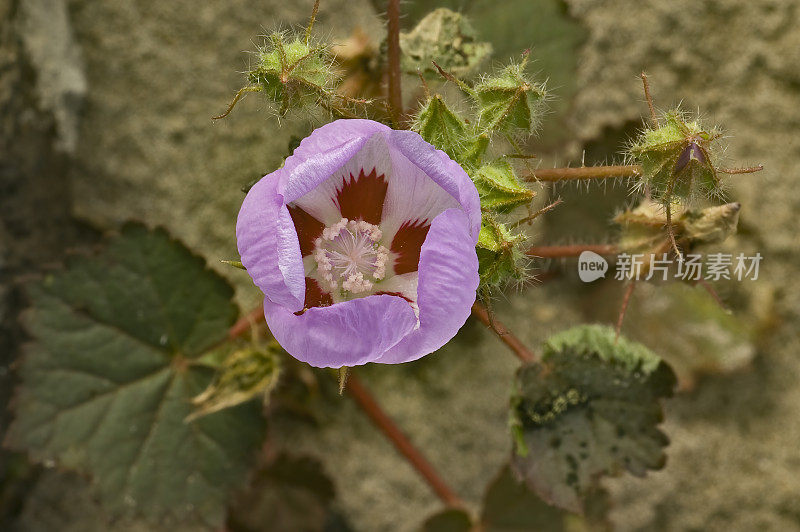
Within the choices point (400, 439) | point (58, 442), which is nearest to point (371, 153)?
point (400, 439)

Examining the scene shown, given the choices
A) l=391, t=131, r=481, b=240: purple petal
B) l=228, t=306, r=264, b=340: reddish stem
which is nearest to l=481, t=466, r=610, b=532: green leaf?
l=228, t=306, r=264, b=340: reddish stem

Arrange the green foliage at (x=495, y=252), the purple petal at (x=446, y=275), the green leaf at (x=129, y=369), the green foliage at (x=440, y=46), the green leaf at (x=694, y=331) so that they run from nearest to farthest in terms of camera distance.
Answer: the purple petal at (x=446, y=275) → the green foliage at (x=495, y=252) → the green foliage at (x=440, y=46) → the green leaf at (x=129, y=369) → the green leaf at (x=694, y=331)

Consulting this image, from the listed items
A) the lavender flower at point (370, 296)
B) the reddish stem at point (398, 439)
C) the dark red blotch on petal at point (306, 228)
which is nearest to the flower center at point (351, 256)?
the dark red blotch on petal at point (306, 228)

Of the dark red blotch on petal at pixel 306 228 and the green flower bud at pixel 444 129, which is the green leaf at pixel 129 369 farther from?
the green flower bud at pixel 444 129

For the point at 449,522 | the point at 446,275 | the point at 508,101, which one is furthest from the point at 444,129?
the point at 449,522

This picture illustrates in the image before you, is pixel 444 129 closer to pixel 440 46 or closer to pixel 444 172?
pixel 444 172

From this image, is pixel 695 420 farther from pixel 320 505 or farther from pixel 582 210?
pixel 320 505
